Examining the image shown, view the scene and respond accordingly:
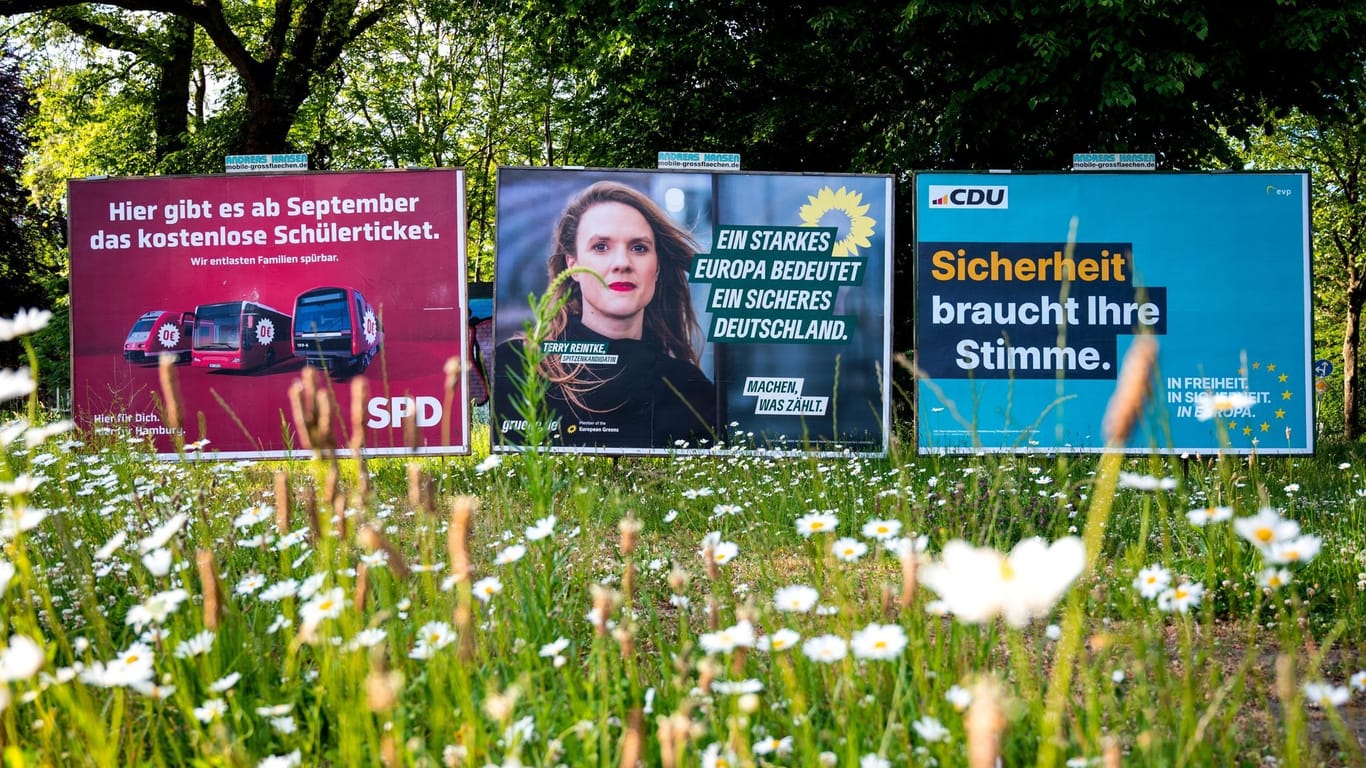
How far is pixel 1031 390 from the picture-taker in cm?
788

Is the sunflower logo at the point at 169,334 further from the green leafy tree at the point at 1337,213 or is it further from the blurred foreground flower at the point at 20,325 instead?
the green leafy tree at the point at 1337,213

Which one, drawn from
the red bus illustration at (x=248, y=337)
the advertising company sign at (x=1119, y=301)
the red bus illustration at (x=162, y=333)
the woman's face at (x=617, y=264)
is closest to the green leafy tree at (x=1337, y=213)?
the advertising company sign at (x=1119, y=301)

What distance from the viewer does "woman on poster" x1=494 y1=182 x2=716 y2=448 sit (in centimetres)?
785

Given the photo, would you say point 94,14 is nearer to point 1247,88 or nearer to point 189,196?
point 189,196

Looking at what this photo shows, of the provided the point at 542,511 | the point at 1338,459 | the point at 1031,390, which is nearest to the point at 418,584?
the point at 542,511

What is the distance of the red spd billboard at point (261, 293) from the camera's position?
798 centimetres

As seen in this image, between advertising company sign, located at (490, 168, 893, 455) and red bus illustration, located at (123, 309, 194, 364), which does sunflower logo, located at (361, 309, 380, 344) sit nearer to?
advertising company sign, located at (490, 168, 893, 455)

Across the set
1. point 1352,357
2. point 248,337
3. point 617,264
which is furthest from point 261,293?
point 1352,357

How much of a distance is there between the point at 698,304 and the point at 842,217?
1236 mm

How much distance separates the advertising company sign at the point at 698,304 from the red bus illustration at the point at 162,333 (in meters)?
2.39

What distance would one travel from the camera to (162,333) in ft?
26.8

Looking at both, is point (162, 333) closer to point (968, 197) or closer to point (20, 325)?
point (968, 197)

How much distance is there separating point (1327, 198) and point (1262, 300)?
16684 millimetres

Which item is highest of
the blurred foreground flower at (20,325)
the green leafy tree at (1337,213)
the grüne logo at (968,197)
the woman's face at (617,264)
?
the green leafy tree at (1337,213)
